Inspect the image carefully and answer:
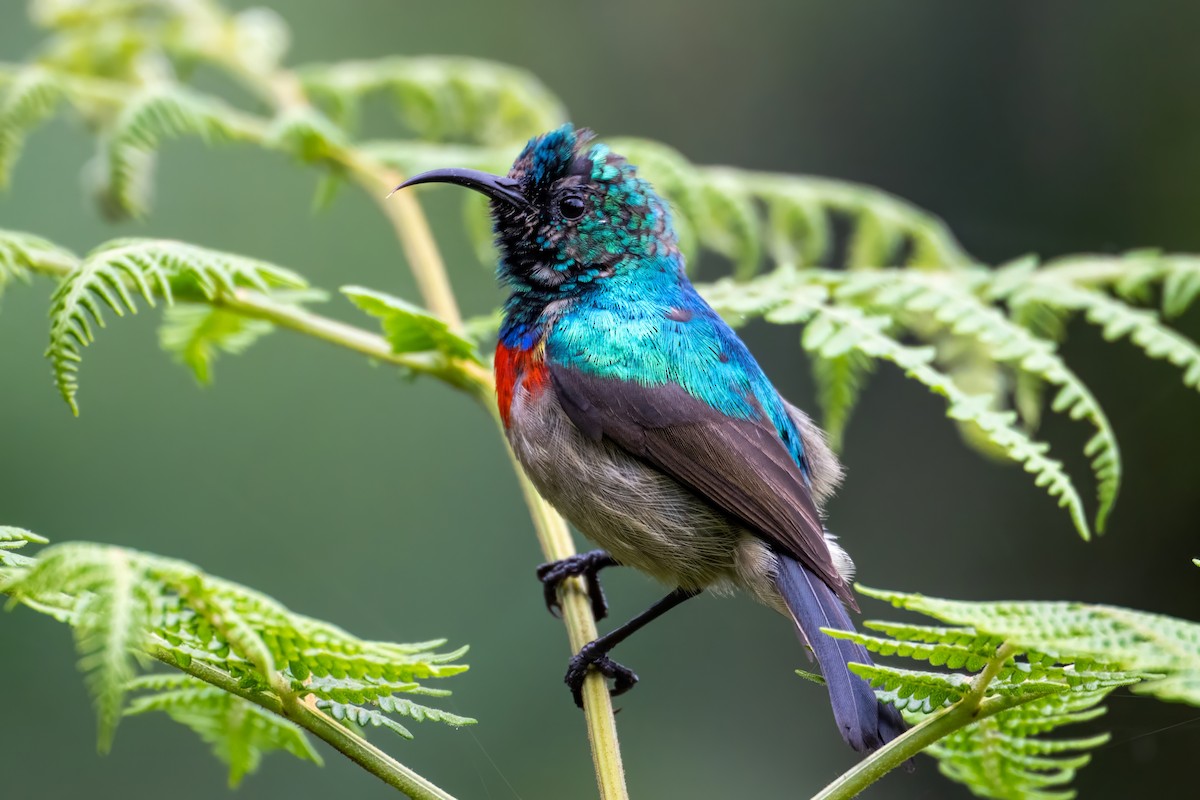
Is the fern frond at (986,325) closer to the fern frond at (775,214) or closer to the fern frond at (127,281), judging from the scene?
the fern frond at (775,214)

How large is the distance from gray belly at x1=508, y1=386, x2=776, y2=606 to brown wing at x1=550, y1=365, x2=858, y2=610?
36mm

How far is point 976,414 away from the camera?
2045 mm

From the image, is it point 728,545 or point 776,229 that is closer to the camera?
point 728,545

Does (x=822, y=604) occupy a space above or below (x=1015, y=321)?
below

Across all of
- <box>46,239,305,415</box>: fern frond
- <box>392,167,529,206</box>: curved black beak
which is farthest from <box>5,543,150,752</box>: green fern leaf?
<box>392,167,529,206</box>: curved black beak

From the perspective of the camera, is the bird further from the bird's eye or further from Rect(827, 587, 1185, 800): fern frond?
Rect(827, 587, 1185, 800): fern frond

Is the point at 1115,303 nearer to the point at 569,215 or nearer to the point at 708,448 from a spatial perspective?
the point at 708,448

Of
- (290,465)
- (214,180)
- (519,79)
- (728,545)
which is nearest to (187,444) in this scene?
(290,465)

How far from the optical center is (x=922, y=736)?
1.61 m

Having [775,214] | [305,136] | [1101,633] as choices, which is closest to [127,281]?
[305,136]

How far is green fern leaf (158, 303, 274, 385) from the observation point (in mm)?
2539

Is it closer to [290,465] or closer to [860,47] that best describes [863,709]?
[290,465]

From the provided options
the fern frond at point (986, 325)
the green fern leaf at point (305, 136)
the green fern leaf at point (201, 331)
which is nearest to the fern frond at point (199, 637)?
the green fern leaf at point (201, 331)

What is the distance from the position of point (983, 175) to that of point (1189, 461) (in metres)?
2.09
